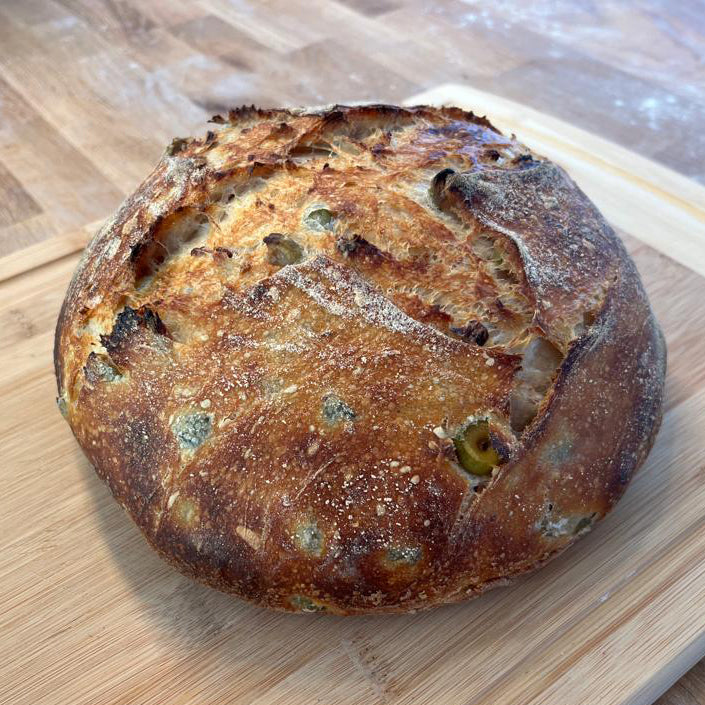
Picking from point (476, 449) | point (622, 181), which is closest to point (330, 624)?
point (476, 449)

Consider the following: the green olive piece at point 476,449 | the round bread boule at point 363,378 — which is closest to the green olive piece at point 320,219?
the round bread boule at point 363,378

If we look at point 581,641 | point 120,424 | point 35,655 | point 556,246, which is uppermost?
point 556,246

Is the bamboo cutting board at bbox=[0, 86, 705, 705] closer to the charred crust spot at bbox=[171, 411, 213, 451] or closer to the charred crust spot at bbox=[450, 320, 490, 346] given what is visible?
the charred crust spot at bbox=[171, 411, 213, 451]

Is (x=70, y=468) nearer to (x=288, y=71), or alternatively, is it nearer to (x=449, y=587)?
(x=449, y=587)

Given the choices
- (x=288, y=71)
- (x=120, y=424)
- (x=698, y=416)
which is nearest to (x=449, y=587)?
(x=120, y=424)

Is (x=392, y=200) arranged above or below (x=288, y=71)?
above

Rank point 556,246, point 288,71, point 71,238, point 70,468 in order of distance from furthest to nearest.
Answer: point 288,71 → point 71,238 → point 70,468 → point 556,246
